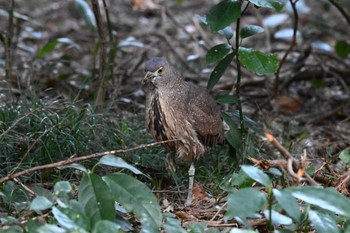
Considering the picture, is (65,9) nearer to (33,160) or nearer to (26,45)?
(26,45)

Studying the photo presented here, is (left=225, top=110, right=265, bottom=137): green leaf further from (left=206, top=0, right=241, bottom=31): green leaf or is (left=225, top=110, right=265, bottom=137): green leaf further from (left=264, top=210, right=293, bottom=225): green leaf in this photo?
(left=264, top=210, right=293, bottom=225): green leaf

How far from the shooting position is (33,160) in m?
4.86

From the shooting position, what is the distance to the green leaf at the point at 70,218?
3.24m

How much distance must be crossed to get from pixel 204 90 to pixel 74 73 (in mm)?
2151

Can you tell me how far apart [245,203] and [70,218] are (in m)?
0.78

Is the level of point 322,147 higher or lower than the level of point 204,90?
lower

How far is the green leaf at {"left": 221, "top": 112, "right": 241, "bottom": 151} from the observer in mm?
5301

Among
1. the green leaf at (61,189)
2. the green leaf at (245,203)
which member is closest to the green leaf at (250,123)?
the green leaf at (245,203)

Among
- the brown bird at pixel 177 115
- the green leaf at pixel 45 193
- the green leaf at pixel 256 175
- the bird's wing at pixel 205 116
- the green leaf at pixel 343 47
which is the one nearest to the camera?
the green leaf at pixel 256 175

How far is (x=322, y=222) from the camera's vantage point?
3543 mm

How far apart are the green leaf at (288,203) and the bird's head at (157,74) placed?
1772 millimetres

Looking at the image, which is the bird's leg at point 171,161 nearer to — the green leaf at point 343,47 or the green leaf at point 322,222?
the green leaf at point 322,222

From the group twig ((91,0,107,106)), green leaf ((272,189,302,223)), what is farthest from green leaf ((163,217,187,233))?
twig ((91,0,107,106))

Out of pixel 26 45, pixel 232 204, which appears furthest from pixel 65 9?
pixel 232 204
